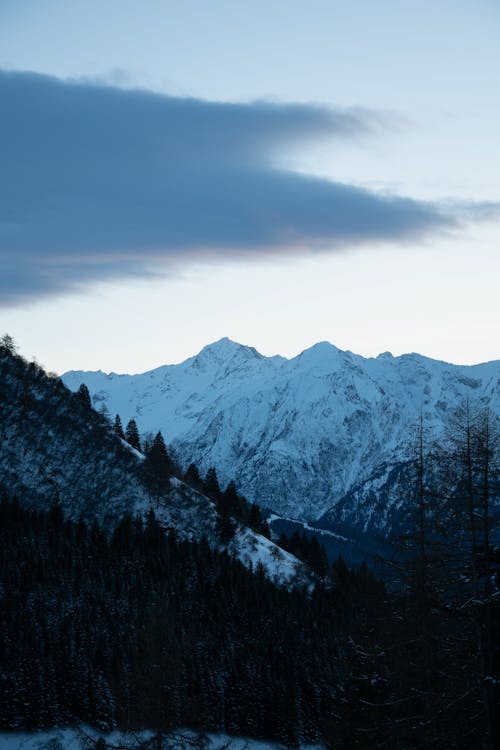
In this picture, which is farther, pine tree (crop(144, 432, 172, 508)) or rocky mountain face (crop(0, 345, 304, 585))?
pine tree (crop(144, 432, 172, 508))

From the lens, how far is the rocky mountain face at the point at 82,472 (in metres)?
154

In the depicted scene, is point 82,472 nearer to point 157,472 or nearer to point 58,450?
point 58,450

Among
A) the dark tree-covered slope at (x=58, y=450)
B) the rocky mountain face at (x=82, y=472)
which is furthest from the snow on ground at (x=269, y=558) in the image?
the dark tree-covered slope at (x=58, y=450)

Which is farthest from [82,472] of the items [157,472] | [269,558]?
[269,558]

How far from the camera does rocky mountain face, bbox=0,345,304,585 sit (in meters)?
154

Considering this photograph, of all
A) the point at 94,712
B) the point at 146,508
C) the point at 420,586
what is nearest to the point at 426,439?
the point at 420,586

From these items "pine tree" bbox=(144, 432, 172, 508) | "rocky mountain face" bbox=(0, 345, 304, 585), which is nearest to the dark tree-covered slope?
"rocky mountain face" bbox=(0, 345, 304, 585)

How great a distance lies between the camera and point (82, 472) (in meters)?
170

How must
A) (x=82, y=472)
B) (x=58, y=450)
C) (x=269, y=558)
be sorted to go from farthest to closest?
(x=58, y=450)
(x=82, y=472)
(x=269, y=558)

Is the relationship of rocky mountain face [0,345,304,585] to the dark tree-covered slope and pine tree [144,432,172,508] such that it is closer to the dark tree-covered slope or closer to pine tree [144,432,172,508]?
the dark tree-covered slope

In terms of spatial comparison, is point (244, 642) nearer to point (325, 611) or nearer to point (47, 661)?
point (325, 611)

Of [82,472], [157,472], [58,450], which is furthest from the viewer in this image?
[58,450]

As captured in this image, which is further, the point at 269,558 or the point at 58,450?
the point at 58,450

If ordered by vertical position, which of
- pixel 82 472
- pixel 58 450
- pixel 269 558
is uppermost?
pixel 58 450
